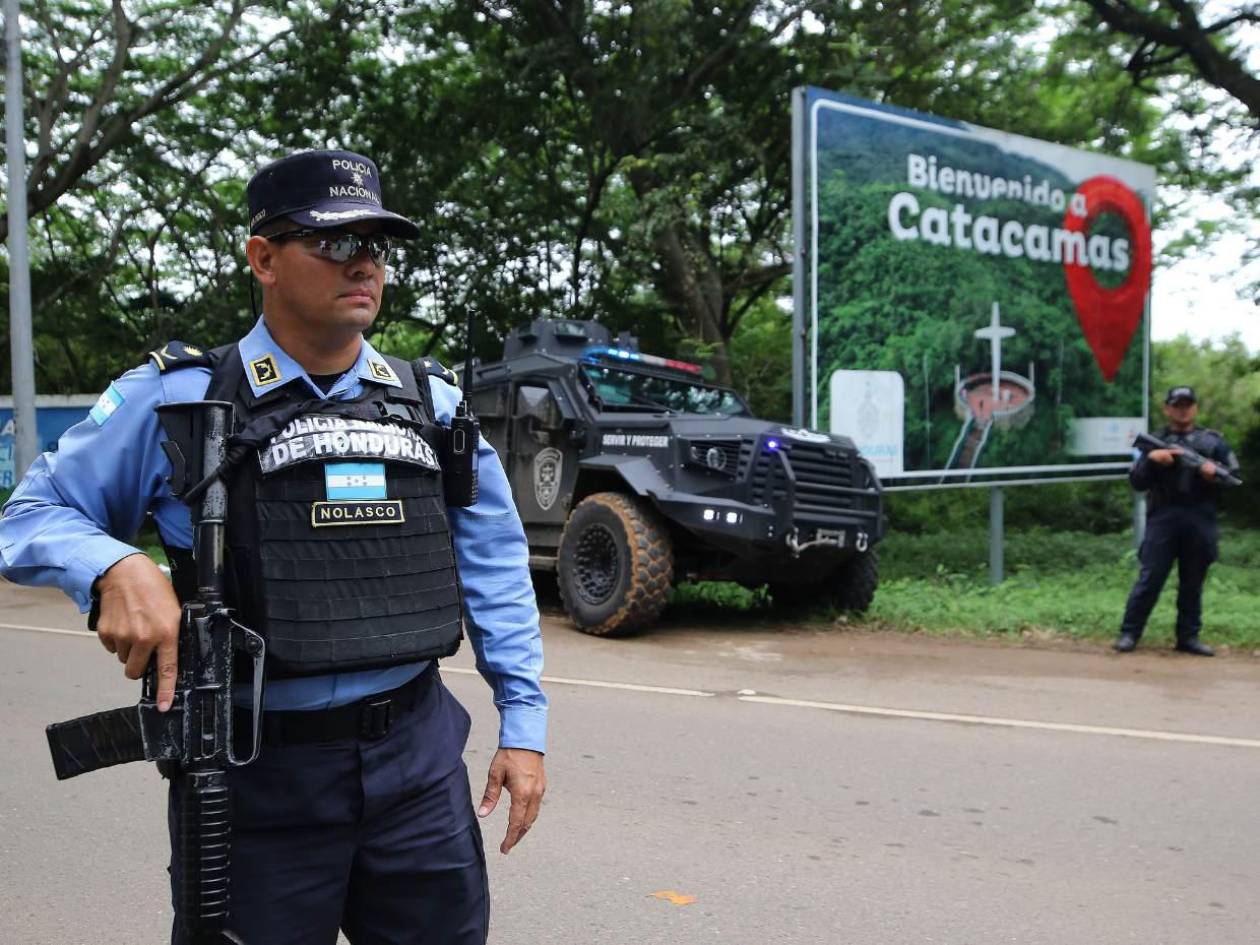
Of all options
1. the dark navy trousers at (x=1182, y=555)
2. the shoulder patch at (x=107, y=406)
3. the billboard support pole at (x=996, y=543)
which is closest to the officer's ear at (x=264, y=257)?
the shoulder patch at (x=107, y=406)

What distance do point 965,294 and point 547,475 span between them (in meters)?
4.76

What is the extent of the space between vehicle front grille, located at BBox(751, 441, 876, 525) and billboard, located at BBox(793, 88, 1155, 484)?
1709 mm

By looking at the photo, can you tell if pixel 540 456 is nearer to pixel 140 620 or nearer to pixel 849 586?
pixel 849 586

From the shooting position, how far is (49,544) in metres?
1.89

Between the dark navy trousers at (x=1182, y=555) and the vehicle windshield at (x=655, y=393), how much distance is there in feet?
10.5

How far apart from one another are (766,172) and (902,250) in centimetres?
589

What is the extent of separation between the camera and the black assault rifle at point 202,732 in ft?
5.92

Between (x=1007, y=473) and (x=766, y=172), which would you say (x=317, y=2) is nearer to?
(x=766, y=172)

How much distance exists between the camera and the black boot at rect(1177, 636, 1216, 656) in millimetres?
8484

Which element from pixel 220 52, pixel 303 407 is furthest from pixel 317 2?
pixel 303 407

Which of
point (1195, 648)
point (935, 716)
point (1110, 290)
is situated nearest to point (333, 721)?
point (935, 716)

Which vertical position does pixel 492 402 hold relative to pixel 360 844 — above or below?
above

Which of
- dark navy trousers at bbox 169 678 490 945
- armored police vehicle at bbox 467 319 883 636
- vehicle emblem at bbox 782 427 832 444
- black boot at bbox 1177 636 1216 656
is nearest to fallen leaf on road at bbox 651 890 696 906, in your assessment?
dark navy trousers at bbox 169 678 490 945

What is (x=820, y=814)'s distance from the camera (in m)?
4.63
